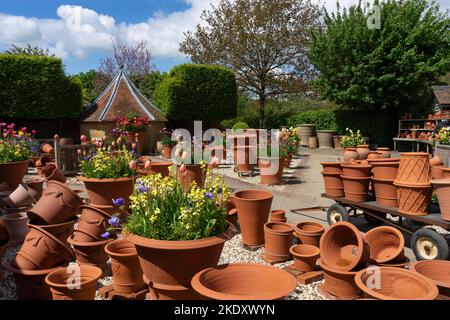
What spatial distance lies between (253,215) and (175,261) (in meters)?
2.28

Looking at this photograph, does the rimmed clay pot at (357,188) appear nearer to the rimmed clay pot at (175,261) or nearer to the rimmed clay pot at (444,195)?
the rimmed clay pot at (444,195)

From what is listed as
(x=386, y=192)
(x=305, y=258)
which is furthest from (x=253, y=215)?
(x=386, y=192)

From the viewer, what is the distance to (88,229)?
12.4ft

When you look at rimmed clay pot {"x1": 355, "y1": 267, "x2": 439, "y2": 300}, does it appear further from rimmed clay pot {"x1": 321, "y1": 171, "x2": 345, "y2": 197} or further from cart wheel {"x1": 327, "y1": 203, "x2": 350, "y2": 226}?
rimmed clay pot {"x1": 321, "y1": 171, "x2": 345, "y2": 197}

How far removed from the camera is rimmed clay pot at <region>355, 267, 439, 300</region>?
2.58m

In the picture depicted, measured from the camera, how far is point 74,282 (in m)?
2.99

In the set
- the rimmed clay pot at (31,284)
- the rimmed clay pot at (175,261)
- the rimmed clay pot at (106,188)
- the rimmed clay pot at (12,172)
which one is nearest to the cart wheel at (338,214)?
the rimmed clay pot at (106,188)

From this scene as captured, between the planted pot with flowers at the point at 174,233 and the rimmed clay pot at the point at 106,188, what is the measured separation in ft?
6.23

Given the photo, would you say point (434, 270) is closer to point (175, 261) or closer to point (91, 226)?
point (175, 261)

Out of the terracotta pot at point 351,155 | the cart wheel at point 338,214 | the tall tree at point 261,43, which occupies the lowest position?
the cart wheel at point 338,214

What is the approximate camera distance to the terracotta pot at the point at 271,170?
31.1 feet

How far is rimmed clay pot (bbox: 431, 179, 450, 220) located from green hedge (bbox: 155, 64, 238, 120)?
13738 millimetres

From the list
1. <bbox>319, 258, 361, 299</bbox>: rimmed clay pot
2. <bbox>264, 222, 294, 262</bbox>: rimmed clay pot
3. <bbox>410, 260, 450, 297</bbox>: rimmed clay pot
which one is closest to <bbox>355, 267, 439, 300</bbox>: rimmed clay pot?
<bbox>410, 260, 450, 297</bbox>: rimmed clay pot

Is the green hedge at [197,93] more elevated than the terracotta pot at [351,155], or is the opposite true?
the green hedge at [197,93]
